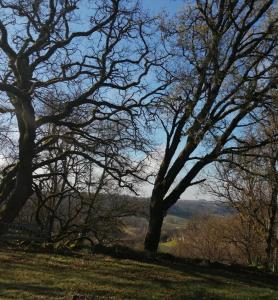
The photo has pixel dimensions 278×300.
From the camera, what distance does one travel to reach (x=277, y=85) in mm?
18797

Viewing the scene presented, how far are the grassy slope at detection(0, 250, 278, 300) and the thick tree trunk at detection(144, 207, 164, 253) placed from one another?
349 cm

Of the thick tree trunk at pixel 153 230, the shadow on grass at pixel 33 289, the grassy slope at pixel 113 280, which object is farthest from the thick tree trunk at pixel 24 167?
the thick tree trunk at pixel 153 230

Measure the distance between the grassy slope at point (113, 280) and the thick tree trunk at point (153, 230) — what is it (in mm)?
3491

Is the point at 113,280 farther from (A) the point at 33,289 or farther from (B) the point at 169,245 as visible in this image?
(B) the point at 169,245

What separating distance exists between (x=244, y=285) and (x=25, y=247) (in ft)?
25.5

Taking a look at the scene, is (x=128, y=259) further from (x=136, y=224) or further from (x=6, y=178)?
(x=136, y=224)

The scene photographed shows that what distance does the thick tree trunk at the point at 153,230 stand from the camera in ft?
63.5

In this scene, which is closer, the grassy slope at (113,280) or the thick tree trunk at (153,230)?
the grassy slope at (113,280)

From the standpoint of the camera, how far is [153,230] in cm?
1942

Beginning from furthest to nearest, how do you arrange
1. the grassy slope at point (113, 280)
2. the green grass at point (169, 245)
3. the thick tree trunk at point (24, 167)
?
the green grass at point (169, 245) < the thick tree trunk at point (24, 167) < the grassy slope at point (113, 280)

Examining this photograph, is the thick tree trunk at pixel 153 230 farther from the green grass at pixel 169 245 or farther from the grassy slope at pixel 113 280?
the green grass at pixel 169 245

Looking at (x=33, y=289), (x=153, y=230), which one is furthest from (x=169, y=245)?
(x=33, y=289)

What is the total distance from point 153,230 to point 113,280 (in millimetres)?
8058

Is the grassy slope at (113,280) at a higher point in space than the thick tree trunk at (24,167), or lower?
lower
